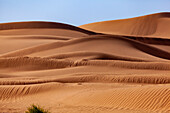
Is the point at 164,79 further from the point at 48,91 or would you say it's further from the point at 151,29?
the point at 151,29

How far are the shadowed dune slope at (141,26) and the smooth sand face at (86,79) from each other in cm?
3649

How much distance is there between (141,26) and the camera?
7050 centimetres

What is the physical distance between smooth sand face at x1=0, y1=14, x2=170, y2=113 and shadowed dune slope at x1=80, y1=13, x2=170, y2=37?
3649cm

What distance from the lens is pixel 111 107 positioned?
8875 millimetres

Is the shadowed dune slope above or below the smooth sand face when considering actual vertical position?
below

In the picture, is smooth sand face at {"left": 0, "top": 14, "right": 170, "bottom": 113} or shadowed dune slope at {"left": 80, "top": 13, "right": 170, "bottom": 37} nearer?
smooth sand face at {"left": 0, "top": 14, "right": 170, "bottom": 113}

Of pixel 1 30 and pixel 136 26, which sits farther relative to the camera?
pixel 136 26

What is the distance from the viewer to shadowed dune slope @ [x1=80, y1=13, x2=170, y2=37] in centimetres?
6692

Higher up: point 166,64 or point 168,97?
point 168,97

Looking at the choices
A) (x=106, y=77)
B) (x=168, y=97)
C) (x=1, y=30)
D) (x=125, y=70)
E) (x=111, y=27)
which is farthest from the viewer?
(x=111, y=27)

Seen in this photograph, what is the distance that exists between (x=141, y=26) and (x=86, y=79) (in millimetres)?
57956

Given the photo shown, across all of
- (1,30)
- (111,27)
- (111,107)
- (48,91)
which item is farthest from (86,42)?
(111,27)

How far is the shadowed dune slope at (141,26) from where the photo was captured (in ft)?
220

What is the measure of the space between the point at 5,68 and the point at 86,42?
32.4ft
